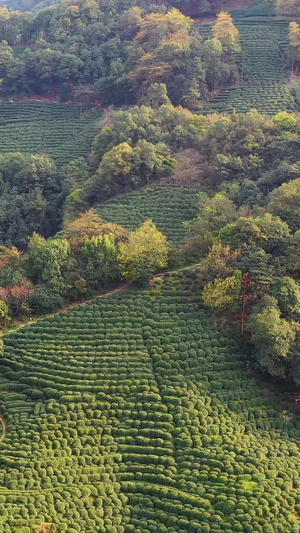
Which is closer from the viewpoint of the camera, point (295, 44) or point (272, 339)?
point (272, 339)

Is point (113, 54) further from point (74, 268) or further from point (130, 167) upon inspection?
point (74, 268)

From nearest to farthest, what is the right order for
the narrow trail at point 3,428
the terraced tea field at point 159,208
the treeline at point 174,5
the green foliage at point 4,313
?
the narrow trail at point 3,428 → the green foliage at point 4,313 → the terraced tea field at point 159,208 → the treeline at point 174,5

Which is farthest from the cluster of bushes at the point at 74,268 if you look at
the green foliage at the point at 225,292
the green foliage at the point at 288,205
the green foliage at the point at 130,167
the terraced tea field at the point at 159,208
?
the green foliage at the point at 130,167

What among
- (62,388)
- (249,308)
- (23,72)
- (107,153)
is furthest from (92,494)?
(23,72)

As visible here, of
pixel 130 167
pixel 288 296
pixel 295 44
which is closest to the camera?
pixel 288 296

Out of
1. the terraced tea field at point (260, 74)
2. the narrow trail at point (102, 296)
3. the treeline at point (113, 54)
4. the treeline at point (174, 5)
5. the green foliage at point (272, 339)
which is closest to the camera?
the green foliage at point (272, 339)

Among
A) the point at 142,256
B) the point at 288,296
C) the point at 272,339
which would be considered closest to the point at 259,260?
the point at 288,296

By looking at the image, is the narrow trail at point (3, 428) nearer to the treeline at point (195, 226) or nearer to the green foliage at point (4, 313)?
the green foliage at point (4, 313)
